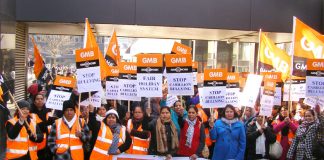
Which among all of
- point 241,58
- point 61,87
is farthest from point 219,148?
point 241,58

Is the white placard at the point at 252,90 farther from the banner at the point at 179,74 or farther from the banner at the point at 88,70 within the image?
the banner at the point at 88,70

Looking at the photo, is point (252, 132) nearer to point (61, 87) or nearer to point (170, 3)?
point (61, 87)

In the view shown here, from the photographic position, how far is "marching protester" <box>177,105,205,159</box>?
7.90m

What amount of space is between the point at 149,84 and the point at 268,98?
8.28 ft

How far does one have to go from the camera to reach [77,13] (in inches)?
504

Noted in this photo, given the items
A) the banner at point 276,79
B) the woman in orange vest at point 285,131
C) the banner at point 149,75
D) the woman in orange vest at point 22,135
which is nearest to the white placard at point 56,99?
the woman in orange vest at point 22,135

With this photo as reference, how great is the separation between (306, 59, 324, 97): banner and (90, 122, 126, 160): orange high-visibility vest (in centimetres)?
364

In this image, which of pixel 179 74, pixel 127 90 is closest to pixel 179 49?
pixel 127 90

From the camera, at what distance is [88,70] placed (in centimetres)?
776

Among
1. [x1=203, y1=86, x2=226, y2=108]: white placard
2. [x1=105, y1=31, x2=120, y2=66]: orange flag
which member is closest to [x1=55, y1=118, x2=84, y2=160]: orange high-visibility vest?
[x1=203, y1=86, x2=226, y2=108]: white placard

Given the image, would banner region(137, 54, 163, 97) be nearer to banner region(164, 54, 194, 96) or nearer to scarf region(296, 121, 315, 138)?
banner region(164, 54, 194, 96)

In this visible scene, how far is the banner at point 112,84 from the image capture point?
9445mm

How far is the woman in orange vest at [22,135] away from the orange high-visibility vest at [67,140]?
48 centimetres

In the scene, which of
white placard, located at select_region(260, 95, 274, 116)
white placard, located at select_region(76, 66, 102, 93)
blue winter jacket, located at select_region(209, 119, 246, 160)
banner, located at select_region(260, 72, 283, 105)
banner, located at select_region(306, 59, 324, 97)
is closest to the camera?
white placard, located at select_region(76, 66, 102, 93)
